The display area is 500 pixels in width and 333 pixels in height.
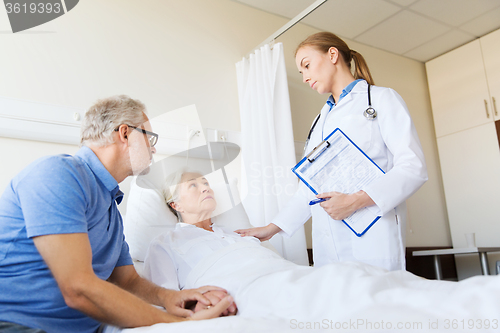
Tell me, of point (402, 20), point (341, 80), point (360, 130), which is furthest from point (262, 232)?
point (402, 20)

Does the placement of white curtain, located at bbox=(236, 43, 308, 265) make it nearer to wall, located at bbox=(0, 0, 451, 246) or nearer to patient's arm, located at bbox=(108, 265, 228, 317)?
wall, located at bbox=(0, 0, 451, 246)

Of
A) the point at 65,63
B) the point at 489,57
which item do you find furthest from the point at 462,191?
the point at 65,63

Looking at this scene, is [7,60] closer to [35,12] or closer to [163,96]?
[35,12]

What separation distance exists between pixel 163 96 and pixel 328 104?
1060mm

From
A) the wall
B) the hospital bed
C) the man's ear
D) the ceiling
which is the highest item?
the ceiling

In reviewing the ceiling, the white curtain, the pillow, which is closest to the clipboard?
the pillow

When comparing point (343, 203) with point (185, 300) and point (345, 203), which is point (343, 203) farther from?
point (185, 300)

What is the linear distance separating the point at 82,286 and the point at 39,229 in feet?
0.50

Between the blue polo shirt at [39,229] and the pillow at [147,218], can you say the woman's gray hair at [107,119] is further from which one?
the pillow at [147,218]

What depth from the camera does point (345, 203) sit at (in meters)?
1.35

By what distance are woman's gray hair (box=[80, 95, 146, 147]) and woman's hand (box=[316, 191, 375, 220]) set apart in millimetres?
696

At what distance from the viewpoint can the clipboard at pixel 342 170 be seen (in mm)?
1389

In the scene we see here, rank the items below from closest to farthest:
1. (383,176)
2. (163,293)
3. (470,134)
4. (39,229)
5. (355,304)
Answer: (355,304) < (39,229) < (163,293) < (383,176) < (470,134)

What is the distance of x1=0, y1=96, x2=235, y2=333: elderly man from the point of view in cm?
83
